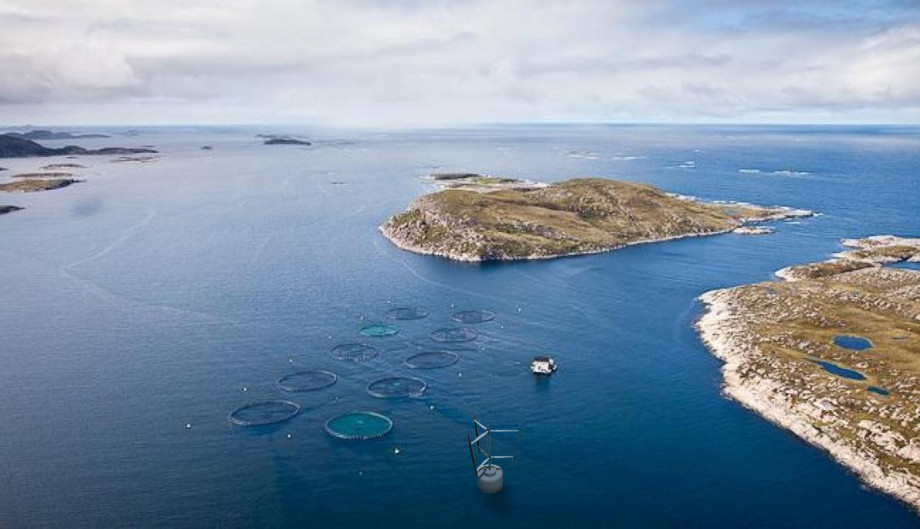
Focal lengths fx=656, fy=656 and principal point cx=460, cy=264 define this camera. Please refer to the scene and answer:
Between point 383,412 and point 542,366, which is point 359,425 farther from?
point 542,366

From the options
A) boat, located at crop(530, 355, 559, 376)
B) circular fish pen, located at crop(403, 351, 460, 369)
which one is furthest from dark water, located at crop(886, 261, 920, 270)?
circular fish pen, located at crop(403, 351, 460, 369)

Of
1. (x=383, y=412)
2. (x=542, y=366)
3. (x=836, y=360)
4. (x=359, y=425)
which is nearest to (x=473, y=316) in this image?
(x=542, y=366)

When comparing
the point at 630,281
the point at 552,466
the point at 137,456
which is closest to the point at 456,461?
the point at 552,466

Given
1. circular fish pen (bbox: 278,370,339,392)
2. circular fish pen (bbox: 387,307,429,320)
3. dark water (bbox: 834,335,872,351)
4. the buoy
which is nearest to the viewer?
the buoy

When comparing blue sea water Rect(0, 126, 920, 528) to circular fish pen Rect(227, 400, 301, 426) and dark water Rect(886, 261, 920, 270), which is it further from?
dark water Rect(886, 261, 920, 270)

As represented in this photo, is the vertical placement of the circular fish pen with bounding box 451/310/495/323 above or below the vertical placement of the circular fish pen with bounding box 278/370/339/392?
above

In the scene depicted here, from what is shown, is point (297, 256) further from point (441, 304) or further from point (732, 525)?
point (732, 525)
